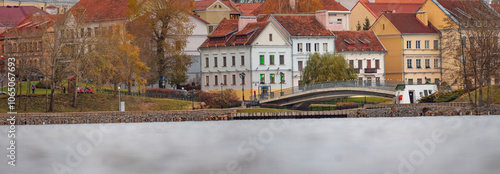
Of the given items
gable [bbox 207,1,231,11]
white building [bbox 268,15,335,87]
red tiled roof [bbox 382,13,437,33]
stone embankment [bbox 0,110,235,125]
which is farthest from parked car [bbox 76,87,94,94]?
gable [bbox 207,1,231,11]

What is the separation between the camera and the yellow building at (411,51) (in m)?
118

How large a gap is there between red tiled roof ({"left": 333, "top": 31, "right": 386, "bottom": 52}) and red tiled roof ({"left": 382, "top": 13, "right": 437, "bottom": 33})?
423 cm

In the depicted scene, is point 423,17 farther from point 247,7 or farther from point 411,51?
point 247,7

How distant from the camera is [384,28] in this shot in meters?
120

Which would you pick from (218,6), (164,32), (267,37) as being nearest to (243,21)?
(267,37)

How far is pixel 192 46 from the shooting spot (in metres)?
123

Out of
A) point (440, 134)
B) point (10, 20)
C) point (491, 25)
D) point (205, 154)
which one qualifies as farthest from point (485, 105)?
point (10, 20)

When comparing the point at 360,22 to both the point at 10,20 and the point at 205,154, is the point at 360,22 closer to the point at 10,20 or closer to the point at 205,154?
the point at 10,20

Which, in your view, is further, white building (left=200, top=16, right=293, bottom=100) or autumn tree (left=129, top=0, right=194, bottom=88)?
autumn tree (left=129, top=0, right=194, bottom=88)

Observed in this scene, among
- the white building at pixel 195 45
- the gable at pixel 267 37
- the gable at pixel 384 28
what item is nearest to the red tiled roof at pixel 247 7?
the white building at pixel 195 45

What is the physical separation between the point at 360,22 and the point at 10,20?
1791 inches

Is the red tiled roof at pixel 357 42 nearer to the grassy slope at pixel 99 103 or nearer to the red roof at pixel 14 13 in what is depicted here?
the grassy slope at pixel 99 103

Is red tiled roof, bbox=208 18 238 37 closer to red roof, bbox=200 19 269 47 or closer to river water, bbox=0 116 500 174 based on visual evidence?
red roof, bbox=200 19 269 47

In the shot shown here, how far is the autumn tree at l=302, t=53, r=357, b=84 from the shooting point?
9831 centimetres
